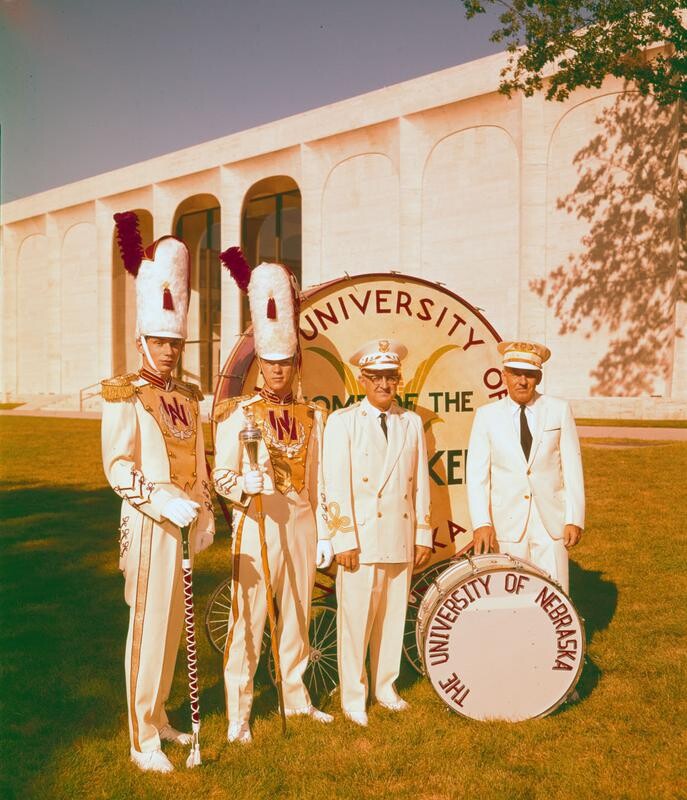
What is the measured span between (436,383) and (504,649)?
2025mm

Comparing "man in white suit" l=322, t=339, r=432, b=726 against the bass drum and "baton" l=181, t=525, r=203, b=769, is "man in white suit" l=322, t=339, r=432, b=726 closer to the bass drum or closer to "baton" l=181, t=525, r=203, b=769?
the bass drum

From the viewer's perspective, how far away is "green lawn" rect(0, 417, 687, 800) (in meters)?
4.02

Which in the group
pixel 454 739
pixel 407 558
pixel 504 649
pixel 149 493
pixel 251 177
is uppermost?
pixel 251 177

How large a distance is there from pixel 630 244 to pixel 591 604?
21528 mm

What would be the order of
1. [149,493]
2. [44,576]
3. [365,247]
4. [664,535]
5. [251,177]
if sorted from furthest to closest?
[251,177] < [365,247] < [664,535] < [44,576] < [149,493]

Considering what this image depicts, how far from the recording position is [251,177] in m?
36.2

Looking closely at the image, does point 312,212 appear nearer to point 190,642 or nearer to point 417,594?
point 417,594

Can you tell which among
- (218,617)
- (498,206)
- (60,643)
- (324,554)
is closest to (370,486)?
(324,554)

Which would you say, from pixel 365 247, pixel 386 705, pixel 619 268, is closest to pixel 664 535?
pixel 386 705

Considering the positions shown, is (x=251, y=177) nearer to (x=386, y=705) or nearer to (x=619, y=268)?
(x=619, y=268)

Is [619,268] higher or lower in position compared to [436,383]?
higher

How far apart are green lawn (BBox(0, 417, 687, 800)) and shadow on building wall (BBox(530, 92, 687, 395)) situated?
1897 centimetres

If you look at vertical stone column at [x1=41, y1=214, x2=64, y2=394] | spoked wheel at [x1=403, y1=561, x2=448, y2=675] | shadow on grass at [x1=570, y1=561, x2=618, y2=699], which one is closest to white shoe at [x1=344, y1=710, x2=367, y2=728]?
spoked wheel at [x1=403, y1=561, x2=448, y2=675]

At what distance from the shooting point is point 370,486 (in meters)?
4.68
